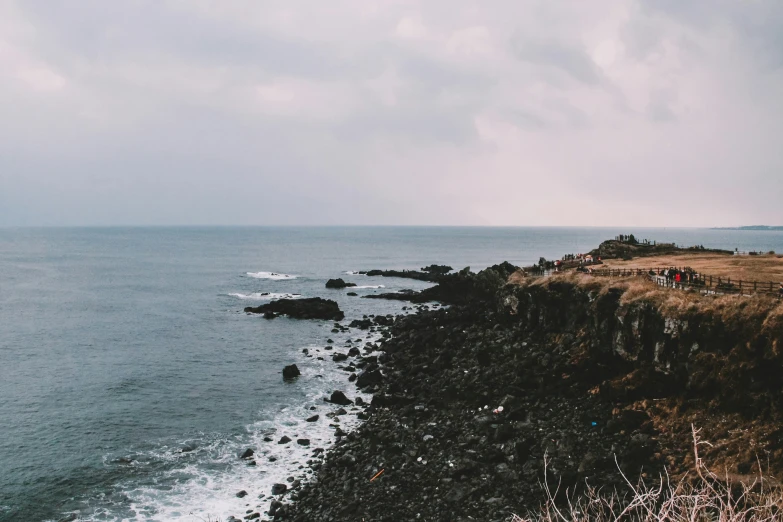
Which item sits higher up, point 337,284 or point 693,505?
point 693,505

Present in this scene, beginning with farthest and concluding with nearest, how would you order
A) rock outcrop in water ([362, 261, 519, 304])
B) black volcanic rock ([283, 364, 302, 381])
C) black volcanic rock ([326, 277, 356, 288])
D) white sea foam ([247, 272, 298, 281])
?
1. white sea foam ([247, 272, 298, 281])
2. black volcanic rock ([326, 277, 356, 288])
3. rock outcrop in water ([362, 261, 519, 304])
4. black volcanic rock ([283, 364, 302, 381])

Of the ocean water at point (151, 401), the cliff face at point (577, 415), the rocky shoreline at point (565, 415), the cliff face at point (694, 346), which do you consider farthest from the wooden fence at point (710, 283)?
the ocean water at point (151, 401)

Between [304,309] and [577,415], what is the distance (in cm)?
5057

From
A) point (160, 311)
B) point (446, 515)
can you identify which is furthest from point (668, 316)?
point (160, 311)

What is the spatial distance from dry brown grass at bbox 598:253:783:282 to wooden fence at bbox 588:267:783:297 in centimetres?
330

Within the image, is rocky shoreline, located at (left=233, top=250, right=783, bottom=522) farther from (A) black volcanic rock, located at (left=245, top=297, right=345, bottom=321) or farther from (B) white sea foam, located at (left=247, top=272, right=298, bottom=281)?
(B) white sea foam, located at (left=247, top=272, right=298, bottom=281)

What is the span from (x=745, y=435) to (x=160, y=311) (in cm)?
7350

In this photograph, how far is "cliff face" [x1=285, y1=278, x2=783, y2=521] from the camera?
24.0 meters

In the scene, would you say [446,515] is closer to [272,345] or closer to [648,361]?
[648,361]

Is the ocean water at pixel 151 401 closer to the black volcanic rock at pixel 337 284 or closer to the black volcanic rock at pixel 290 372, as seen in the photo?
the black volcanic rock at pixel 290 372

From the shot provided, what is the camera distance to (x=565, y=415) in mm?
30844

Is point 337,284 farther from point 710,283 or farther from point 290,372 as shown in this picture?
point 710,283

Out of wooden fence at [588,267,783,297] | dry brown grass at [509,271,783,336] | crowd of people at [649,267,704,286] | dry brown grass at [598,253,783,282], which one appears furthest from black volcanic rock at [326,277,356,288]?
crowd of people at [649,267,704,286]

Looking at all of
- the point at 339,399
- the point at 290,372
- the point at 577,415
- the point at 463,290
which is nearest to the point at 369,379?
the point at 339,399
